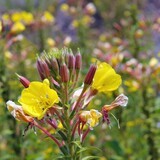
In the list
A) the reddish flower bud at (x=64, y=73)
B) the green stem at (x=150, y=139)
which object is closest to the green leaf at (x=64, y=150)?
the reddish flower bud at (x=64, y=73)

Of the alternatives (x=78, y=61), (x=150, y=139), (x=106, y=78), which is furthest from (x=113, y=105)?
(x=150, y=139)

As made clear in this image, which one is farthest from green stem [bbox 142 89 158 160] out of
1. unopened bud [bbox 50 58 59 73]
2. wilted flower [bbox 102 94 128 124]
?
unopened bud [bbox 50 58 59 73]

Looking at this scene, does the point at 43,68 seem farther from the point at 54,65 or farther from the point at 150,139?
the point at 150,139

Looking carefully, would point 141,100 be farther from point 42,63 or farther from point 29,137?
point 42,63

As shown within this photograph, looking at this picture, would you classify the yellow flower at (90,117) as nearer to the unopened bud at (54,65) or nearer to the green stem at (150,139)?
the unopened bud at (54,65)

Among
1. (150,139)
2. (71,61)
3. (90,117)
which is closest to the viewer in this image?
(90,117)

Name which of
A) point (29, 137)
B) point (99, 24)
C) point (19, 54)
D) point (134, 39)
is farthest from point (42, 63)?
point (99, 24)

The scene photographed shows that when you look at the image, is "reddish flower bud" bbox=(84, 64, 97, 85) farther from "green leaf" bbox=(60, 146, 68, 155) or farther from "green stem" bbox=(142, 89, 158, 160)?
"green stem" bbox=(142, 89, 158, 160)

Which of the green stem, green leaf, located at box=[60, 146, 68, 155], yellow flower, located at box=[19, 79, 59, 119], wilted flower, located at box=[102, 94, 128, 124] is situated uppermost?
yellow flower, located at box=[19, 79, 59, 119]
